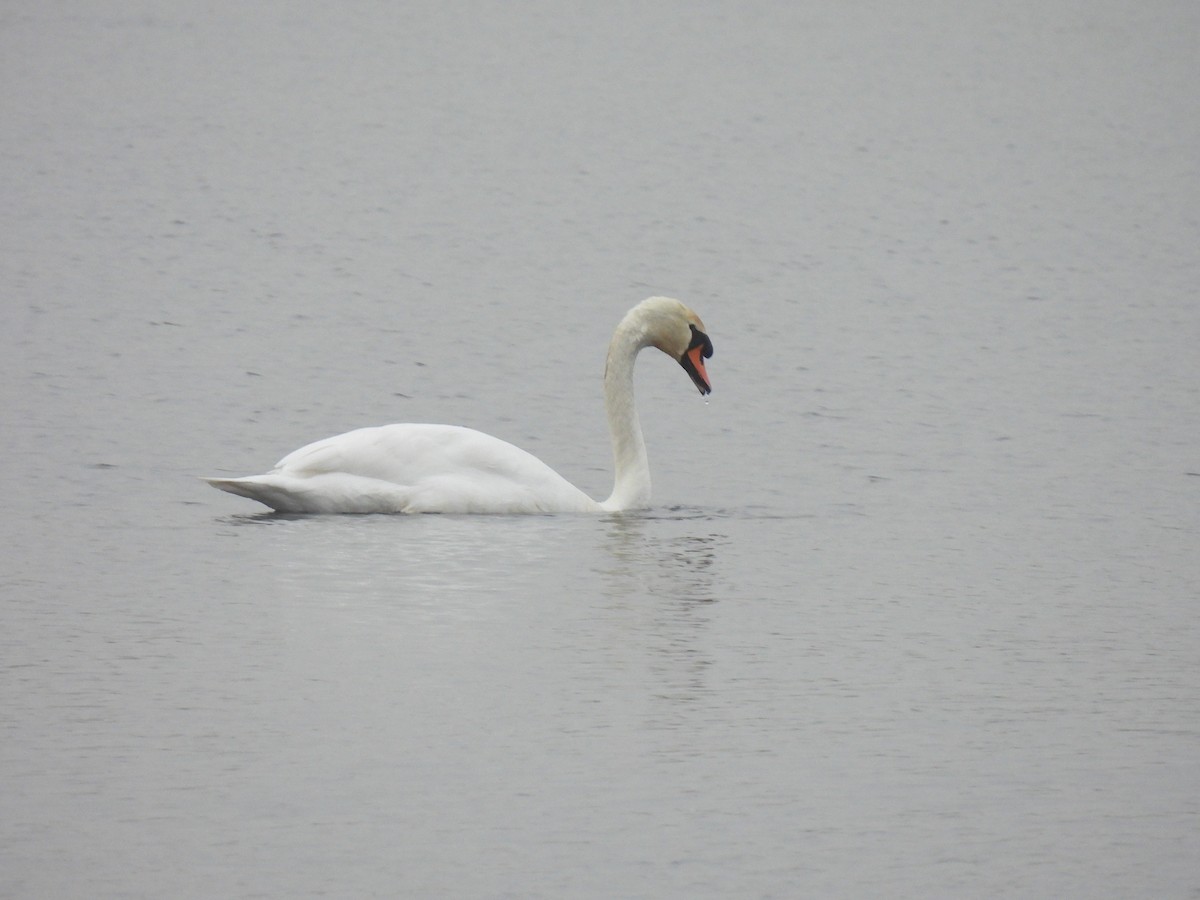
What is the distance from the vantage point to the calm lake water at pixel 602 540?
253 inches

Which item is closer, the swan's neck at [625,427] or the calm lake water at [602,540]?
the calm lake water at [602,540]

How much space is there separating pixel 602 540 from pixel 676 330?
180 centimetres

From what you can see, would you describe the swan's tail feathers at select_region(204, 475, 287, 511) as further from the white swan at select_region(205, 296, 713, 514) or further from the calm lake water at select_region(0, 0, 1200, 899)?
the calm lake water at select_region(0, 0, 1200, 899)

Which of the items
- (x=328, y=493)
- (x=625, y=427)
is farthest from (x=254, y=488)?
(x=625, y=427)

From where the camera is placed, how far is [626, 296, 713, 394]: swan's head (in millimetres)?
12000

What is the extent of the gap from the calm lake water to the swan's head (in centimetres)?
76

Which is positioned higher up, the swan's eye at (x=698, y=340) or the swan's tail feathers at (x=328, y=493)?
the swan's eye at (x=698, y=340)

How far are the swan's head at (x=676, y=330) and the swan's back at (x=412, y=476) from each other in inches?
50.0

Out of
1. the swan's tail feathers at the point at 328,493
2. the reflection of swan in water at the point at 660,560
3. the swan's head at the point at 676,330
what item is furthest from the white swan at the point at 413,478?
the swan's head at the point at 676,330

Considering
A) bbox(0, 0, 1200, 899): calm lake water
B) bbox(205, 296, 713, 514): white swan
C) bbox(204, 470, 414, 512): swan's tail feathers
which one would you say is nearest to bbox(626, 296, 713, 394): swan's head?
bbox(0, 0, 1200, 899): calm lake water

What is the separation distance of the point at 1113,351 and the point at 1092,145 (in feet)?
53.7

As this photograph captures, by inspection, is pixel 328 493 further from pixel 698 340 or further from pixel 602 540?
pixel 698 340

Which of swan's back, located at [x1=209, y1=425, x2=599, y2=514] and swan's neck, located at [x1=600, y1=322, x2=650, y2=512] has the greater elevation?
swan's neck, located at [x1=600, y1=322, x2=650, y2=512]

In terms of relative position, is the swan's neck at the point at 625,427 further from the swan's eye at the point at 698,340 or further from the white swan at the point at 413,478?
the swan's eye at the point at 698,340
